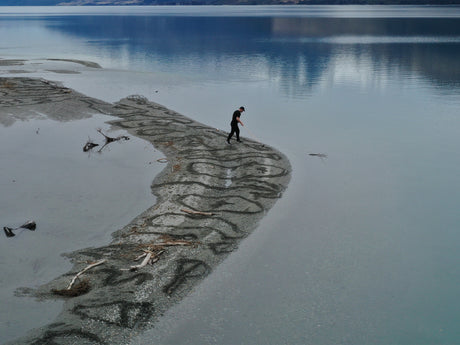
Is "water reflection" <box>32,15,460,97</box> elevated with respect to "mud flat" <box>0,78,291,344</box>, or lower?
elevated

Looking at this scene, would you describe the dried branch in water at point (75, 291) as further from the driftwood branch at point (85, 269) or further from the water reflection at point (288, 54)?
the water reflection at point (288, 54)

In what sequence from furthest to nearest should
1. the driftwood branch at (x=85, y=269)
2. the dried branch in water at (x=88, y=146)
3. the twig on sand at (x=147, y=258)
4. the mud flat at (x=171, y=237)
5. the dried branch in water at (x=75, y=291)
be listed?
1. the dried branch in water at (x=88, y=146)
2. the twig on sand at (x=147, y=258)
3. the driftwood branch at (x=85, y=269)
4. the dried branch in water at (x=75, y=291)
5. the mud flat at (x=171, y=237)

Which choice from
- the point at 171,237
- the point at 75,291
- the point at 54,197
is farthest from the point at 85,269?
the point at 54,197

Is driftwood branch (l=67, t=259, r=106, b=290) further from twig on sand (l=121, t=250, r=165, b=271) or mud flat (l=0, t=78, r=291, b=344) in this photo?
twig on sand (l=121, t=250, r=165, b=271)

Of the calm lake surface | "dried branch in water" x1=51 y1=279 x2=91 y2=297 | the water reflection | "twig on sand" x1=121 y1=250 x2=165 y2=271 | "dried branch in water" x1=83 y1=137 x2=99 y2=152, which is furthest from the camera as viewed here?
the water reflection

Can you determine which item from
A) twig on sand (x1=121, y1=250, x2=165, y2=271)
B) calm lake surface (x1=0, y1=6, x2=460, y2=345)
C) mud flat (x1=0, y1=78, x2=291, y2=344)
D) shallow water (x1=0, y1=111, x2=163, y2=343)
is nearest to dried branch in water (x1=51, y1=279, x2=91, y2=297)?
mud flat (x1=0, y1=78, x2=291, y2=344)

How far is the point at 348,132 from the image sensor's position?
110 ft

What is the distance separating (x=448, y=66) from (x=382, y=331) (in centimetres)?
5709

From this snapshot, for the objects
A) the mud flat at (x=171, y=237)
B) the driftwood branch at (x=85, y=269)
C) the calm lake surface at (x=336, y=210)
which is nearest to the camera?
the mud flat at (x=171, y=237)

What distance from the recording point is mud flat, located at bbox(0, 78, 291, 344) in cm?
1312

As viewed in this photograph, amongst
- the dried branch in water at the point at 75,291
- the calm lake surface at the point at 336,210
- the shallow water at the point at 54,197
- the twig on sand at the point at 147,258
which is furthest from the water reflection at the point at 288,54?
the dried branch in water at the point at 75,291

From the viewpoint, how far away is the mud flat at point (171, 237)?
517 inches

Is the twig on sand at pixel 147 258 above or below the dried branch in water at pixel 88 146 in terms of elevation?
below

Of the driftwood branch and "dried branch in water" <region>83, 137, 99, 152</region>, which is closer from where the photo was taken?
the driftwood branch
